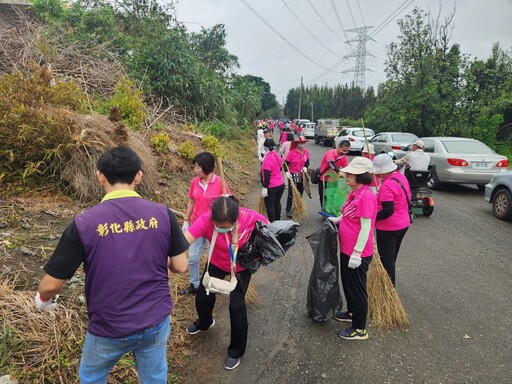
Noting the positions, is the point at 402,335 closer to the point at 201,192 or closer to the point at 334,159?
the point at 201,192

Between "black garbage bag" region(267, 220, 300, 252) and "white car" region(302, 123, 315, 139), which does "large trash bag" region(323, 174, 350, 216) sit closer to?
"black garbage bag" region(267, 220, 300, 252)

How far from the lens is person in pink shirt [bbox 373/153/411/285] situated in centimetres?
348

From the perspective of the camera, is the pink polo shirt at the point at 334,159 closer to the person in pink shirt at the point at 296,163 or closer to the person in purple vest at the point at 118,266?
the person in pink shirt at the point at 296,163

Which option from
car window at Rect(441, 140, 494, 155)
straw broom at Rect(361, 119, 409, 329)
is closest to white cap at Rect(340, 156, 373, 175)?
straw broom at Rect(361, 119, 409, 329)

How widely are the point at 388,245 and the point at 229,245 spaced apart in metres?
1.89

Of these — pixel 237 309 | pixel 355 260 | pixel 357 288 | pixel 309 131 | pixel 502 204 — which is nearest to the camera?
pixel 237 309

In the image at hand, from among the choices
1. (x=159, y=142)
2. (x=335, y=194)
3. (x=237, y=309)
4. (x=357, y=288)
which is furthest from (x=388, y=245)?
(x=159, y=142)

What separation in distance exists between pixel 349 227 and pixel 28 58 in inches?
346

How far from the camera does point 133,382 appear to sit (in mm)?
2559

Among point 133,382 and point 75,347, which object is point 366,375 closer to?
point 133,382

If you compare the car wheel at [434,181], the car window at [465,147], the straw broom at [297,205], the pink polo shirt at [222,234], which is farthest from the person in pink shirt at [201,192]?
the car window at [465,147]

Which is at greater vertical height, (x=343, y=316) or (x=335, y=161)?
(x=335, y=161)

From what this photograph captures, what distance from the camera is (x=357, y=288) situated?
10.3 ft

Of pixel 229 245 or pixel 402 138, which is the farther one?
pixel 402 138
